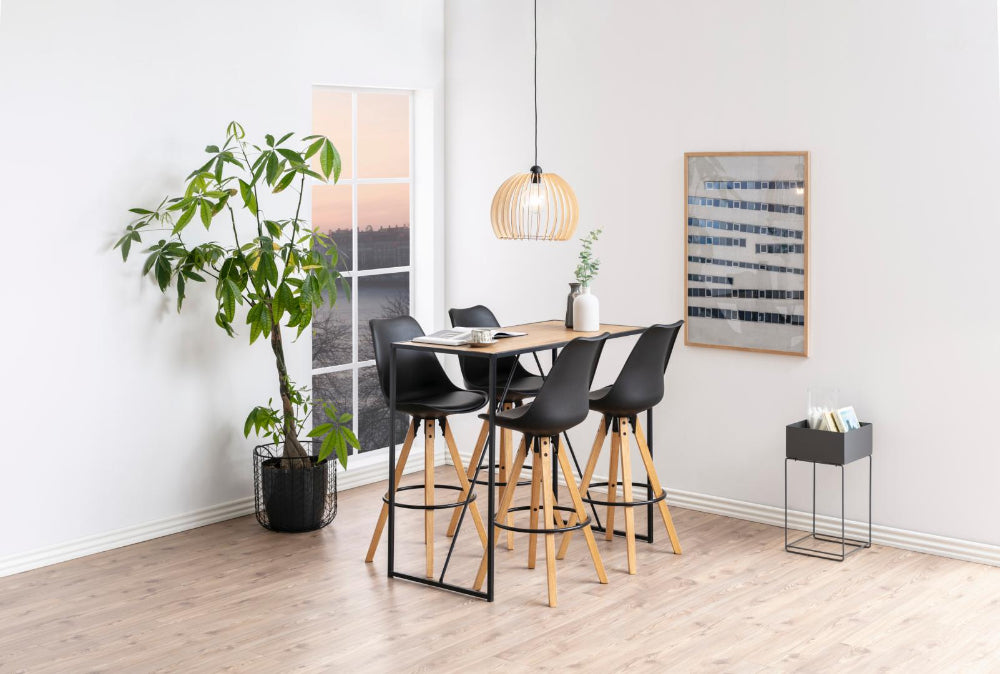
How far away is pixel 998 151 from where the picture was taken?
4707 mm

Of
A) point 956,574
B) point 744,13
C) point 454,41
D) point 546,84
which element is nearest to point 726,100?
point 744,13

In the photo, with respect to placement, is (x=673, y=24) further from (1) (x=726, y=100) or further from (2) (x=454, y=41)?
(2) (x=454, y=41)

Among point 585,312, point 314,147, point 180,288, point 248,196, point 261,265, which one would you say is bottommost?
point 585,312

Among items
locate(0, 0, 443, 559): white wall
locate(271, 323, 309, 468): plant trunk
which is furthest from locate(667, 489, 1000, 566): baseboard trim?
locate(0, 0, 443, 559): white wall

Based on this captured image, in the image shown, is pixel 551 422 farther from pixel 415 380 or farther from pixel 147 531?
pixel 147 531

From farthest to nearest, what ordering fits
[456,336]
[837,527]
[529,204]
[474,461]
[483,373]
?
[483,373] < [837,527] < [474,461] < [529,204] < [456,336]

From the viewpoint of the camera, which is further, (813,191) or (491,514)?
(813,191)

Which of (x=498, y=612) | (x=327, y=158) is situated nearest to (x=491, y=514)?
(x=498, y=612)

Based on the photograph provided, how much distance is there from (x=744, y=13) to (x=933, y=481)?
2375mm

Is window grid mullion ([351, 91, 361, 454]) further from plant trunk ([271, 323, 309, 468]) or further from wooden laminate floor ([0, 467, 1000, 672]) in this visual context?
wooden laminate floor ([0, 467, 1000, 672])

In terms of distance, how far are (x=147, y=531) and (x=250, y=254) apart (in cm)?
140

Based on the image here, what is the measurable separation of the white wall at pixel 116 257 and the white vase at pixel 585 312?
1.64 meters

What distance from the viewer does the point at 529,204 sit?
4.84 meters

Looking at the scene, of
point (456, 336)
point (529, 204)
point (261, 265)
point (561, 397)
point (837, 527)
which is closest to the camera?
point (561, 397)
